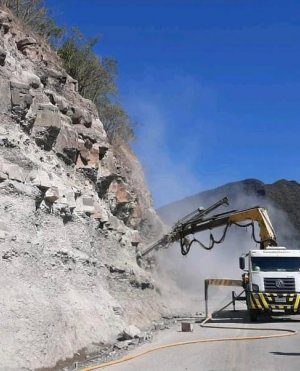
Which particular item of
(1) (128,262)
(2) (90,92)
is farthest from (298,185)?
(1) (128,262)

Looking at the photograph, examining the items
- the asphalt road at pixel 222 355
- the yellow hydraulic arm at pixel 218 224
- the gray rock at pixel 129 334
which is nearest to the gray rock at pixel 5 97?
the gray rock at pixel 129 334

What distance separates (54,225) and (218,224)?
1293 centimetres

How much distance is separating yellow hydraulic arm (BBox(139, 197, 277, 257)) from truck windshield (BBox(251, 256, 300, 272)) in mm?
1970

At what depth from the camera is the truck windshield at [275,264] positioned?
70.2ft

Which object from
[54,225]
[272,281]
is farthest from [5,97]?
[272,281]

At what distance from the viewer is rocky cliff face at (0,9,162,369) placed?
452 inches

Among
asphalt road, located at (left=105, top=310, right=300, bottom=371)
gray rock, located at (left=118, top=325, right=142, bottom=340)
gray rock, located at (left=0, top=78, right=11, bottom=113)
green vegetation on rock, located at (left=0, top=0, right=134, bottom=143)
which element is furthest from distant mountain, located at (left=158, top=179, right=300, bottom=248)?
gray rock, located at (left=0, top=78, right=11, bottom=113)

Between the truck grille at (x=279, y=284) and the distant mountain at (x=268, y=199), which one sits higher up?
the distant mountain at (x=268, y=199)

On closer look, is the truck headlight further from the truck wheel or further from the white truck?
the truck wheel

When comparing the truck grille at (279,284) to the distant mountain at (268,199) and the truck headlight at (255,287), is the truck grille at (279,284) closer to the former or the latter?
the truck headlight at (255,287)

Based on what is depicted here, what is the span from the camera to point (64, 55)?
94.6ft

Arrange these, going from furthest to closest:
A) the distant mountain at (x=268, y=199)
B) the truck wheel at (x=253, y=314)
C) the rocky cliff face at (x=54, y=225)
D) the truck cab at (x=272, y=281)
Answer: the distant mountain at (x=268, y=199), the truck wheel at (x=253, y=314), the truck cab at (x=272, y=281), the rocky cliff face at (x=54, y=225)

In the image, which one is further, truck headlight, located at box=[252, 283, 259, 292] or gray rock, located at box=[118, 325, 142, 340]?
truck headlight, located at box=[252, 283, 259, 292]

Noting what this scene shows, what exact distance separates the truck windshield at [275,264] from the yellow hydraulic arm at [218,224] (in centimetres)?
197
